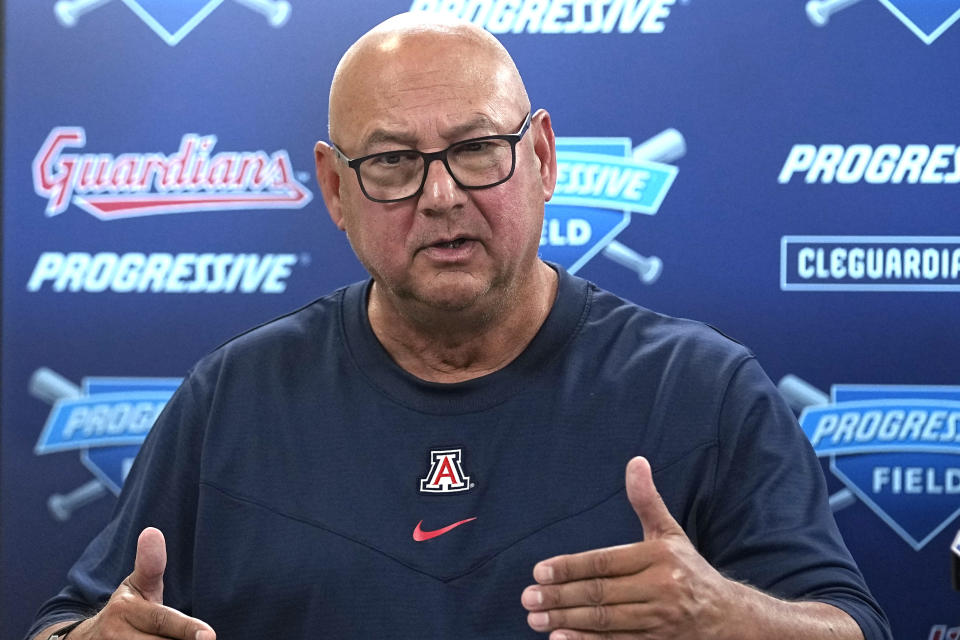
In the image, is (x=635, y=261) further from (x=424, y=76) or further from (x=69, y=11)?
(x=69, y=11)

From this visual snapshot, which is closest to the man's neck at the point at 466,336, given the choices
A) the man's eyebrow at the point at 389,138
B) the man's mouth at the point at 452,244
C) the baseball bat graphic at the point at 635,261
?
the man's mouth at the point at 452,244

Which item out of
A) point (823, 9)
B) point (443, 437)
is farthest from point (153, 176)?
point (823, 9)

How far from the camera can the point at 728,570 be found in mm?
1354

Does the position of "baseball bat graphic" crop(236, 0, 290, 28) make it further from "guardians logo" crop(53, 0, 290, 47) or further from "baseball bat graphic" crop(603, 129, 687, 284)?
"baseball bat graphic" crop(603, 129, 687, 284)

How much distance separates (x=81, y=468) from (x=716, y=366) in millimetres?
1456

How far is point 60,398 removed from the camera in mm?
2295

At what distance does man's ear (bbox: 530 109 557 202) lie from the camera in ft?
5.29

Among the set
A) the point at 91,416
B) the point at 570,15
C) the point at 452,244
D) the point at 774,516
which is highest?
the point at 570,15

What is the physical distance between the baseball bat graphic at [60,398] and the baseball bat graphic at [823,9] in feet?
5.60

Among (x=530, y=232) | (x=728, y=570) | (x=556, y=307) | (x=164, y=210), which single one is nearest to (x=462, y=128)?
(x=530, y=232)

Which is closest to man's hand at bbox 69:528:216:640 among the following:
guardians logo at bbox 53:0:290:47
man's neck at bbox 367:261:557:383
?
man's neck at bbox 367:261:557:383

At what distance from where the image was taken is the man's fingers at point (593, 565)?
111cm

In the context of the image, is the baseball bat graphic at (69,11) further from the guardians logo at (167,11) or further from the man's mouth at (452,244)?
the man's mouth at (452,244)

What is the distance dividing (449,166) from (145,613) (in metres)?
0.68
